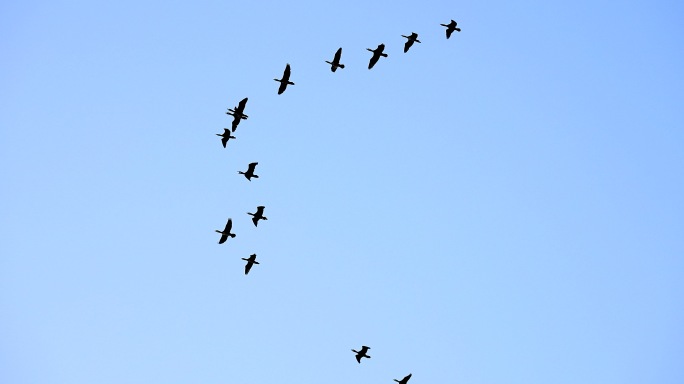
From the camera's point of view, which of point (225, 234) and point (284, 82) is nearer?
point (284, 82)

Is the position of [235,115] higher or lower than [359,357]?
higher

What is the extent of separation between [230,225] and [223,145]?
288 inches

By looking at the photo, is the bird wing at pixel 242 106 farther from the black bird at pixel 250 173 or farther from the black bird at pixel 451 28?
the black bird at pixel 451 28

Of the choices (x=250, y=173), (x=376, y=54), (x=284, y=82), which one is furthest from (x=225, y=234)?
(x=376, y=54)

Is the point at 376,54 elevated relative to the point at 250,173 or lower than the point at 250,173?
elevated

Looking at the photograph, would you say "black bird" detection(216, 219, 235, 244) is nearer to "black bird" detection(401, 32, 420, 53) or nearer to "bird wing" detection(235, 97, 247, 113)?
"bird wing" detection(235, 97, 247, 113)

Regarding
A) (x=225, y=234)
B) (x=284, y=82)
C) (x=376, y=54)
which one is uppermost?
(x=376, y=54)

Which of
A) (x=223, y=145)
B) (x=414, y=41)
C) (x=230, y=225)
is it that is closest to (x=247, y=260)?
(x=230, y=225)

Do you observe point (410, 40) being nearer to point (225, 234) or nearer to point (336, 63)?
point (336, 63)

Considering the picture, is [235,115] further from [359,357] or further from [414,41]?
[359,357]

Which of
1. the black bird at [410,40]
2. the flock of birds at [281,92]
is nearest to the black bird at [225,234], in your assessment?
the flock of birds at [281,92]

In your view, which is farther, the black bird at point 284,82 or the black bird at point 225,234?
the black bird at point 225,234

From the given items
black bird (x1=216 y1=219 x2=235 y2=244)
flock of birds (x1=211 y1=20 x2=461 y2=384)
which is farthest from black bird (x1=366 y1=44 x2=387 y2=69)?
black bird (x1=216 y1=219 x2=235 y2=244)

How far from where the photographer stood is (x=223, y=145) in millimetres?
99062
